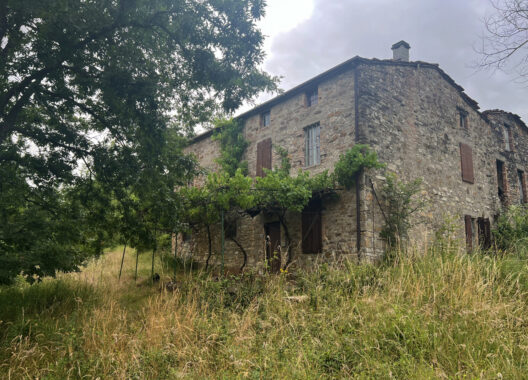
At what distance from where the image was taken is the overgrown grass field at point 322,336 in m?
3.56

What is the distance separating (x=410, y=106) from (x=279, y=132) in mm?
4135

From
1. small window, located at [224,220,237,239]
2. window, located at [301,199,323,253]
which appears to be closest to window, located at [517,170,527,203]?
window, located at [301,199,323,253]

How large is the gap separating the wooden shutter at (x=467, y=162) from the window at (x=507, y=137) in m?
3.60

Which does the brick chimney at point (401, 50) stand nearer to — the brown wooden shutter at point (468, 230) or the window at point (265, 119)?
the window at point (265, 119)

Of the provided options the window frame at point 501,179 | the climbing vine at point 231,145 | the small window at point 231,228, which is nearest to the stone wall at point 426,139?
the window frame at point 501,179

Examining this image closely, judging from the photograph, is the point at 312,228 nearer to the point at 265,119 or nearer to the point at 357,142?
the point at 357,142

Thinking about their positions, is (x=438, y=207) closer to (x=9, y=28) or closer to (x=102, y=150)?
(x=102, y=150)

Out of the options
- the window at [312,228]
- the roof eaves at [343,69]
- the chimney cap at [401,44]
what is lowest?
the window at [312,228]

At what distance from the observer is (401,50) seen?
479 inches

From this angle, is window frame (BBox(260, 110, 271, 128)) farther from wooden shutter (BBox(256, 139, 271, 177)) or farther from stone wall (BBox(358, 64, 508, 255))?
stone wall (BBox(358, 64, 508, 255))

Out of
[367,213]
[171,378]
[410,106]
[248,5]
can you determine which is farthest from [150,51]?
[410,106]

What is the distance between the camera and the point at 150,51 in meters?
6.53

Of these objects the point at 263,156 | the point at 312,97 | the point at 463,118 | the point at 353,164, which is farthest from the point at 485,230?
the point at 263,156

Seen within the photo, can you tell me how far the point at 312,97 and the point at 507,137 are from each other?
1001 cm
